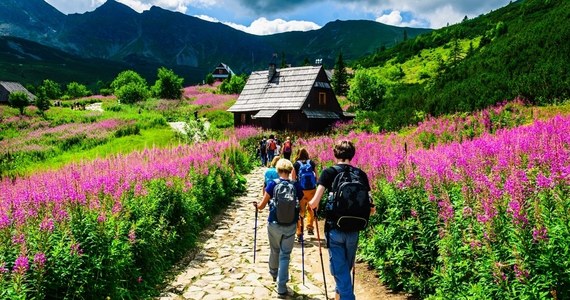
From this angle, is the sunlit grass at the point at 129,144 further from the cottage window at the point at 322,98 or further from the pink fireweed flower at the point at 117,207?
the pink fireweed flower at the point at 117,207

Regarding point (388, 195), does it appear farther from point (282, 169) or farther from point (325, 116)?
point (325, 116)

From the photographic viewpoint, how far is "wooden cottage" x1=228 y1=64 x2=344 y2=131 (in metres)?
38.4

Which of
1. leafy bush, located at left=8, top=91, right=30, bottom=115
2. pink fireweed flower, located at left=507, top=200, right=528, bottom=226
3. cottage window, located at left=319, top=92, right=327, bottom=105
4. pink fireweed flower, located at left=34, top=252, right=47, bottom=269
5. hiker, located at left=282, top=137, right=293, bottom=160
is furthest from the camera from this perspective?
leafy bush, located at left=8, top=91, right=30, bottom=115

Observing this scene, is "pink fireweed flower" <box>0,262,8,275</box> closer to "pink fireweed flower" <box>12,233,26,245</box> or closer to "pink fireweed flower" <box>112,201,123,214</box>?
"pink fireweed flower" <box>12,233,26,245</box>

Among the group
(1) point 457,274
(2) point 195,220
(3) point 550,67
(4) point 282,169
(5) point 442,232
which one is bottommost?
(2) point 195,220

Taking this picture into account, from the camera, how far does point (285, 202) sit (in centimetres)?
632

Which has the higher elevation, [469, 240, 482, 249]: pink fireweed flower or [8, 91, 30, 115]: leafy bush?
[8, 91, 30, 115]: leafy bush

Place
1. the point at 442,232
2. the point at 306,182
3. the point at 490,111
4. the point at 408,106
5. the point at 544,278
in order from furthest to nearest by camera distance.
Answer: the point at 408,106 → the point at 490,111 → the point at 306,182 → the point at 442,232 → the point at 544,278

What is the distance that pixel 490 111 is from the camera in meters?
15.6

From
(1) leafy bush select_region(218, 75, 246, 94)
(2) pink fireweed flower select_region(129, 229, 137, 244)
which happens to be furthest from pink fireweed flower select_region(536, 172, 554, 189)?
(1) leafy bush select_region(218, 75, 246, 94)

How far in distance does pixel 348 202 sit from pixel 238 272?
11.7ft

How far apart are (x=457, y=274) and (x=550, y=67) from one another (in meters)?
15.7

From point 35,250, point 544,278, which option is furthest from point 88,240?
point 544,278

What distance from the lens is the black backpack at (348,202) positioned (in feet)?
16.2
